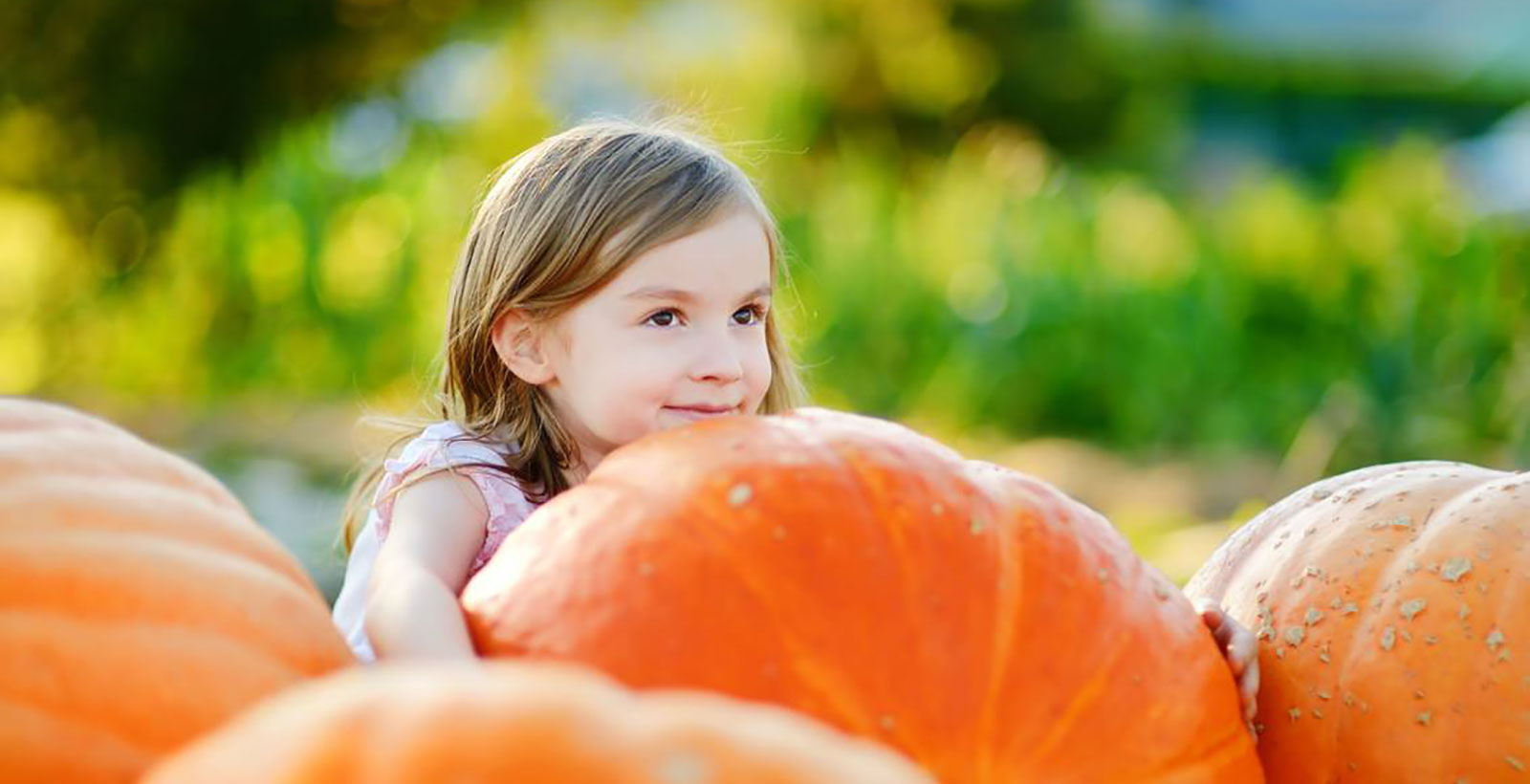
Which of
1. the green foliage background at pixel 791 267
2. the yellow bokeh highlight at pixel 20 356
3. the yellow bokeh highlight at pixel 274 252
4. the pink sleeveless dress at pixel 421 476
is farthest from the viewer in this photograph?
the yellow bokeh highlight at pixel 20 356

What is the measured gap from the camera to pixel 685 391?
2148mm

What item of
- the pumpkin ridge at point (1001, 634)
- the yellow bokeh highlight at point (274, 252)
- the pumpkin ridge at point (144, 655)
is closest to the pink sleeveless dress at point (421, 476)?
the pumpkin ridge at point (144, 655)

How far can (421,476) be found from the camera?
206cm

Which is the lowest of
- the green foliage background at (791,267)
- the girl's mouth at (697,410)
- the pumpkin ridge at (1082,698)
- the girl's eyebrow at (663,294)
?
the green foliage background at (791,267)

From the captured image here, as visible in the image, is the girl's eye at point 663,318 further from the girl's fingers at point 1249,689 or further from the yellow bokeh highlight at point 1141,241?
the yellow bokeh highlight at point 1141,241

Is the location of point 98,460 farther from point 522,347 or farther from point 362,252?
point 362,252

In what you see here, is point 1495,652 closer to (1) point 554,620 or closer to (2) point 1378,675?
(2) point 1378,675

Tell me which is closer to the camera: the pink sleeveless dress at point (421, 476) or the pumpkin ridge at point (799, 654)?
the pumpkin ridge at point (799, 654)

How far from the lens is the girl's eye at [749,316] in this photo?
223cm

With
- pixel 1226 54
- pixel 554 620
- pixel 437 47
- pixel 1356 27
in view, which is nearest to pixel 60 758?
pixel 554 620

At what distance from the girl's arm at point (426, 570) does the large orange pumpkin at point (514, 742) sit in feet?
1.60

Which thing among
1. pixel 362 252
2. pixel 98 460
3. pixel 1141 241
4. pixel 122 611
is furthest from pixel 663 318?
pixel 1141 241

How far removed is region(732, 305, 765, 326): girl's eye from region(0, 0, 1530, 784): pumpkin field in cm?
37

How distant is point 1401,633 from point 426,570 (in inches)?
39.6
